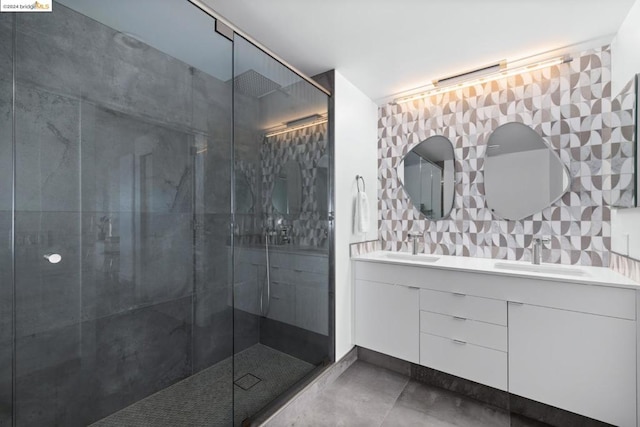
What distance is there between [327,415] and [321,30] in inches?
97.7

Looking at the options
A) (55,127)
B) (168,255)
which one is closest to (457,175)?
(168,255)

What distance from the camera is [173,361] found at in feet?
4.46

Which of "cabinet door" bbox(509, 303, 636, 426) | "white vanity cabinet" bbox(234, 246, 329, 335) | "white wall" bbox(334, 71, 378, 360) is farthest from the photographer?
"white wall" bbox(334, 71, 378, 360)

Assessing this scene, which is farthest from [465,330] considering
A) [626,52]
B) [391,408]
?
[626,52]

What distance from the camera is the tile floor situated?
5.96 feet

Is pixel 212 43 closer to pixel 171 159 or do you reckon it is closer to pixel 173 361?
pixel 171 159

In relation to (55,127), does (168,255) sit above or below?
below

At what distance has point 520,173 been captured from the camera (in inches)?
90.1

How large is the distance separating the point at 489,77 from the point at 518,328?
6.30ft

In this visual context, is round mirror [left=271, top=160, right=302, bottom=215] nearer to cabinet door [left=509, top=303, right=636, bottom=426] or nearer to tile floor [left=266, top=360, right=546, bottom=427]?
tile floor [left=266, top=360, right=546, bottom=427]

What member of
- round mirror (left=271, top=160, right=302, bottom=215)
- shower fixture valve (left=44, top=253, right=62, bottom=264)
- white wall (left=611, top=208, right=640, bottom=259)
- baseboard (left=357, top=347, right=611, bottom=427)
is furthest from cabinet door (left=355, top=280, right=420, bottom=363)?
shower fixture valve (left=44, top=253, right=62, bottom=264)

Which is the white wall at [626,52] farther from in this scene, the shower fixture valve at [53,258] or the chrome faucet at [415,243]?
the shower fixture valve at [53,258]

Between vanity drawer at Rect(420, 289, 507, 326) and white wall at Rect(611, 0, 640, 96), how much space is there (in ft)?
5.03

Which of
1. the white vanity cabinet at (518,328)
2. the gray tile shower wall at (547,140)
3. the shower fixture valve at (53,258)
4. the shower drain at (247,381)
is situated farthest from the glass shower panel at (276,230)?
the gray tile shower wall at (547,140)
